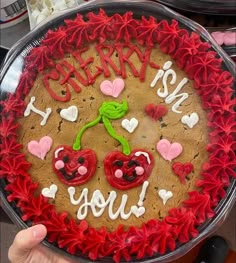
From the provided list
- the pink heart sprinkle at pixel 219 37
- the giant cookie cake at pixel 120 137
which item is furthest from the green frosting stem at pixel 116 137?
the pink heart sprinkle at pixel 219 37

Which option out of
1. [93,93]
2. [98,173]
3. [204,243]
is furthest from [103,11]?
[204,243]

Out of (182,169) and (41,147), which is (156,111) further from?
(41,147)

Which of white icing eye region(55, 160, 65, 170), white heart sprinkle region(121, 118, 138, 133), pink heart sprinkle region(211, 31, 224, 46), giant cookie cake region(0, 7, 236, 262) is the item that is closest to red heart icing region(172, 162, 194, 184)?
giant cookie cake region(0, 7, 236, 262)

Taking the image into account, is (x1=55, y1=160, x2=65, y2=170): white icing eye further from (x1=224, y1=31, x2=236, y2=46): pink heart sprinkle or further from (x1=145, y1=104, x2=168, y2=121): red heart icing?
(x1=224, y1=31, x2=236, y2=46): pink heart sprinkle

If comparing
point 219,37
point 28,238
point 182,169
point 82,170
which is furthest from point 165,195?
point 219,37

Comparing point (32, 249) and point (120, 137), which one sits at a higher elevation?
point (120, 137)
